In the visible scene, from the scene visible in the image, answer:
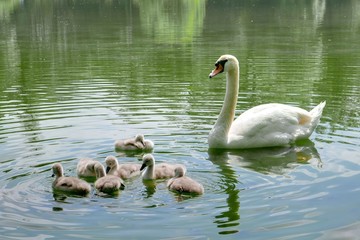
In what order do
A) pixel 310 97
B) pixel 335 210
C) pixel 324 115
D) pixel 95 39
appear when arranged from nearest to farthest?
pixel 335 210
pixel 324 115
pixel 310 97
pixel 95 39

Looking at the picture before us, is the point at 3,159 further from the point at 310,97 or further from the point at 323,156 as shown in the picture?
the point at 310,97

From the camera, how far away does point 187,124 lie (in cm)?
1251

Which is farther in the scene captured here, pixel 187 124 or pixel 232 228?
pixel 187 124

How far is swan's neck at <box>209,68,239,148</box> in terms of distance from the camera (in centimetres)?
1102

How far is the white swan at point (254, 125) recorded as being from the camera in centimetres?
1105

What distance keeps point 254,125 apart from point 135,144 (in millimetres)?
2050

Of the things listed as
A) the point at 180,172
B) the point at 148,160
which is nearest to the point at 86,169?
the point at 148,160

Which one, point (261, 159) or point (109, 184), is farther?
point (261, 159)

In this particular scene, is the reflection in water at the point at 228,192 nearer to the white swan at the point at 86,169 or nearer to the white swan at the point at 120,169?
the white swan at the point at 120,169

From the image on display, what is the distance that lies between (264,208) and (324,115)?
5.94 m

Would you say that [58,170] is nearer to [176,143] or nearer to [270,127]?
[176,143]

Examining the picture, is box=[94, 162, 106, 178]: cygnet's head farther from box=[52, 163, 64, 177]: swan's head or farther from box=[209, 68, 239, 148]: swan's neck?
box=[209, 68, 239, 148]: swan's neck

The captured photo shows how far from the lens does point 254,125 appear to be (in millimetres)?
11062

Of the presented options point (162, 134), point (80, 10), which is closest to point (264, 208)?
point (162, 134)
